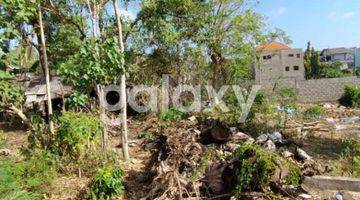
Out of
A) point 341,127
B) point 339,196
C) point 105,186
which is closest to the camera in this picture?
point 339,196

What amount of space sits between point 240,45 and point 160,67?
2797 mm

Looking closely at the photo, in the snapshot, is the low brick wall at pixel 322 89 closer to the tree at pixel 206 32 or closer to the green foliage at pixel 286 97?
the tree at pixel 206 32

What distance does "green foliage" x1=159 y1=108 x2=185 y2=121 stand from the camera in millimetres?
11375

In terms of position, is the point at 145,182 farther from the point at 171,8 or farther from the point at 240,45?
the point at 240,45

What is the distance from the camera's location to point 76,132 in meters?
5.80

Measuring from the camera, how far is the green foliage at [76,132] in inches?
230

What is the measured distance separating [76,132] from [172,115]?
585 centimetres

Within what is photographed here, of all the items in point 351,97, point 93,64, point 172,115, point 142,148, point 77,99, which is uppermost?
point 93,64

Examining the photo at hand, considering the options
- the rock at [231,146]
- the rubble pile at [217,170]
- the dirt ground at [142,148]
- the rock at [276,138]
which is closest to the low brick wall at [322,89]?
the dirt ground at [142,148]

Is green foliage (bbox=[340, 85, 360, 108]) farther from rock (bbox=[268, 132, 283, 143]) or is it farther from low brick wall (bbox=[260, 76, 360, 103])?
rock (bbox=[268, 132, 283, 143])

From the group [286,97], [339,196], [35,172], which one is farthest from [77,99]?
[286,97]

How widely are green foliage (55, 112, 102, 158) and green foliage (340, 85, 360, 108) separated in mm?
15185

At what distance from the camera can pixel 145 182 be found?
582 cm

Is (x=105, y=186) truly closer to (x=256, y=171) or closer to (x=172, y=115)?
(x=256, y=171)
